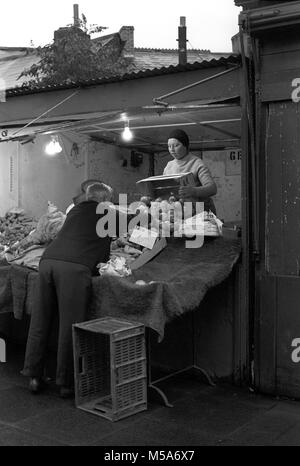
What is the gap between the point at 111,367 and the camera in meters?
4.42

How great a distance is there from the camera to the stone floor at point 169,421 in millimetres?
4148

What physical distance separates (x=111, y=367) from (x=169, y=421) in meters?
0.67

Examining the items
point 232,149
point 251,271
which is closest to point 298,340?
point 251,271

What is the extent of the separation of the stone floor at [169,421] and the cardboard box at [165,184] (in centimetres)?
199

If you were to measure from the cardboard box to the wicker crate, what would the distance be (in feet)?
5.26

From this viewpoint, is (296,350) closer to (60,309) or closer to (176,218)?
(176,218)

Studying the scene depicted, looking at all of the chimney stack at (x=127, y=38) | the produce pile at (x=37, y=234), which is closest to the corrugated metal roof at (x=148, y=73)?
the produce pile at (x=37, y=234)

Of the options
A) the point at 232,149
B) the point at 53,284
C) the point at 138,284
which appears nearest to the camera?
the point at 138,284

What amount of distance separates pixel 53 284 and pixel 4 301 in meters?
0.84

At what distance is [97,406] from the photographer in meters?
4.73
